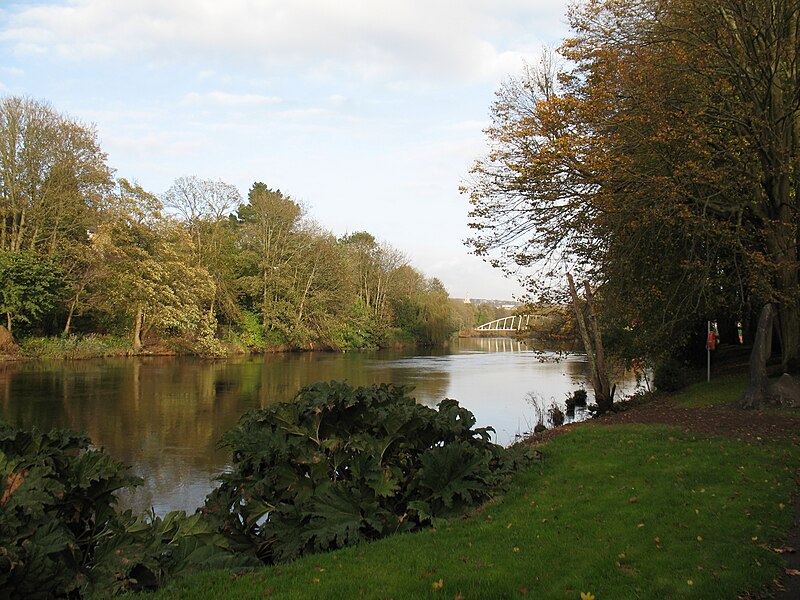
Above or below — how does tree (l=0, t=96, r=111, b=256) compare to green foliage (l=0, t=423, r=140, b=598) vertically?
above

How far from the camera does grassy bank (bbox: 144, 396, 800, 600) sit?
4.22 meters

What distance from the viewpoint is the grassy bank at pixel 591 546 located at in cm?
422

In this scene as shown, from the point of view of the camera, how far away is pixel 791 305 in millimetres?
13469

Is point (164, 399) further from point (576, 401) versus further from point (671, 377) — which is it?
point (671, 377)

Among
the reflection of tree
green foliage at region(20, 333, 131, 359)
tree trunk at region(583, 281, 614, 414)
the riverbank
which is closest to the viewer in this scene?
the reflection of tree

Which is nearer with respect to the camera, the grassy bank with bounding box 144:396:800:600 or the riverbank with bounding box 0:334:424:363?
the grassy bank with bounding box 144:396:800:600

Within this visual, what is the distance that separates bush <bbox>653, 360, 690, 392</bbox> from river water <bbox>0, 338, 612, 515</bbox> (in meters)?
3.77

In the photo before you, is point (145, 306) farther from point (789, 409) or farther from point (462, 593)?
point (462, 593)

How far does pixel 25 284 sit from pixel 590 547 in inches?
1370

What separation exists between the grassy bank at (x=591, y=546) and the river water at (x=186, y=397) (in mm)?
2765

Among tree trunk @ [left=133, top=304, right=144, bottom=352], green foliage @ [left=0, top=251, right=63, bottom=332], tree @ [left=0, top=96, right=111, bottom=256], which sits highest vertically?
tree @ [left=0, top=96, right=111, bottom=256]

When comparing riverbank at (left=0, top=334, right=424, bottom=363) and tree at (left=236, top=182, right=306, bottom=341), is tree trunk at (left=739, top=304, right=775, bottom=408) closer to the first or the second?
riverbank at (left=0, top=334, right=424, bottom=363)

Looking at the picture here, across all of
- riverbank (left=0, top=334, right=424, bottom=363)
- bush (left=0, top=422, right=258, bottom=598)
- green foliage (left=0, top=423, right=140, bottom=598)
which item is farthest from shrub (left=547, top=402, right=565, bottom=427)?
riverbank (left=0, top=334, right=424, bottom=363)

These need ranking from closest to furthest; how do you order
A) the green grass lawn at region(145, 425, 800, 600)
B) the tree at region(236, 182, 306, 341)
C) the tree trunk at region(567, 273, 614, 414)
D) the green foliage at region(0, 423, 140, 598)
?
the green foliage at region(0, 423, 140, 598) < the green grass lawn at region(145, 425, 800, 600) < the tree trunk at region(567, 273, 614, 414) < the tree at region(236, 182, 306, 341)
